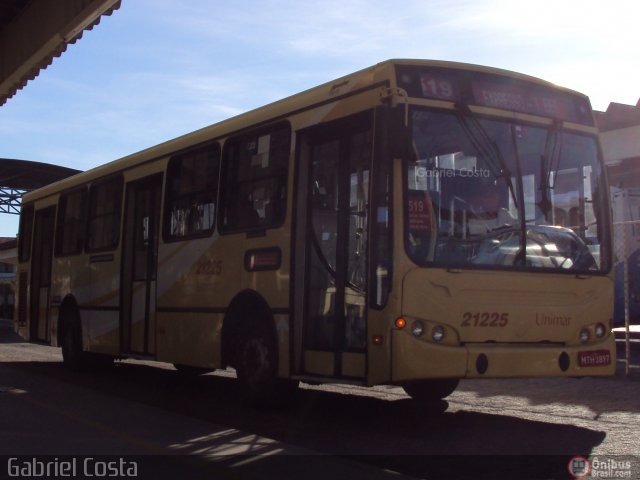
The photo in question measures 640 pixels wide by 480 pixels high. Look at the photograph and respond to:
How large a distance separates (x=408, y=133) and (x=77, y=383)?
23.9ft

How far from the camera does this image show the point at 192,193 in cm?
1063

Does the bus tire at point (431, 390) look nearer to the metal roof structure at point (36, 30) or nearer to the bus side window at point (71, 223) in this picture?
the metal roof structure at point (36, 30)

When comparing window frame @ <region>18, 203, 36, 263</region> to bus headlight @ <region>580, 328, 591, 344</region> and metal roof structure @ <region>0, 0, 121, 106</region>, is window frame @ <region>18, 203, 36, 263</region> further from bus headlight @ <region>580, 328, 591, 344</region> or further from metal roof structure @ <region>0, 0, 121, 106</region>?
bus headlight @ <region>580, 328, 591, 344</region>

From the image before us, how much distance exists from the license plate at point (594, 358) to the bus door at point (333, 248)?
6.90 ft

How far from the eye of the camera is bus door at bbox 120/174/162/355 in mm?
11555

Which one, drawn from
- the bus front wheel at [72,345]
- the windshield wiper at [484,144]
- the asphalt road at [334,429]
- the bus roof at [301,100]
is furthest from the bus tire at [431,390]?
the bus front wheel at [72,345]

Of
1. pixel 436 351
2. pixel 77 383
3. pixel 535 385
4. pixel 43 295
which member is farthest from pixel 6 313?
pixel 436 351

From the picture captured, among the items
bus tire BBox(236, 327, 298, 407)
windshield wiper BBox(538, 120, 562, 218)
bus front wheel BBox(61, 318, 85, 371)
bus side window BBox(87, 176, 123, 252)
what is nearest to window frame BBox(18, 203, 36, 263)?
bus front wheel BBox(61, 318, 85, 371)

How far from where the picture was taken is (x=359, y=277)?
25.8ft

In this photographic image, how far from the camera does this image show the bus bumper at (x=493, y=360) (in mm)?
7117

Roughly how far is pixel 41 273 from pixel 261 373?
8281 mm

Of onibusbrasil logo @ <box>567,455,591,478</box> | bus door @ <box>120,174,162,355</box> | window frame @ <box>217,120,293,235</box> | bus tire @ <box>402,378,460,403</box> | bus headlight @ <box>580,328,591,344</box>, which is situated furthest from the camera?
bus door @ <box>120,174,162,355</box>

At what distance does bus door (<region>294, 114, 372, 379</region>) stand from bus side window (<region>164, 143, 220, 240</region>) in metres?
1.92

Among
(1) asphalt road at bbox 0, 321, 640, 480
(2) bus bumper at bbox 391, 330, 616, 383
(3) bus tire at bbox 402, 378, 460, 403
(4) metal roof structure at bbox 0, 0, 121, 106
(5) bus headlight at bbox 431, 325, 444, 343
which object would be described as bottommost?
(1) asphalt road at bbox 0, 321, 640, 480
